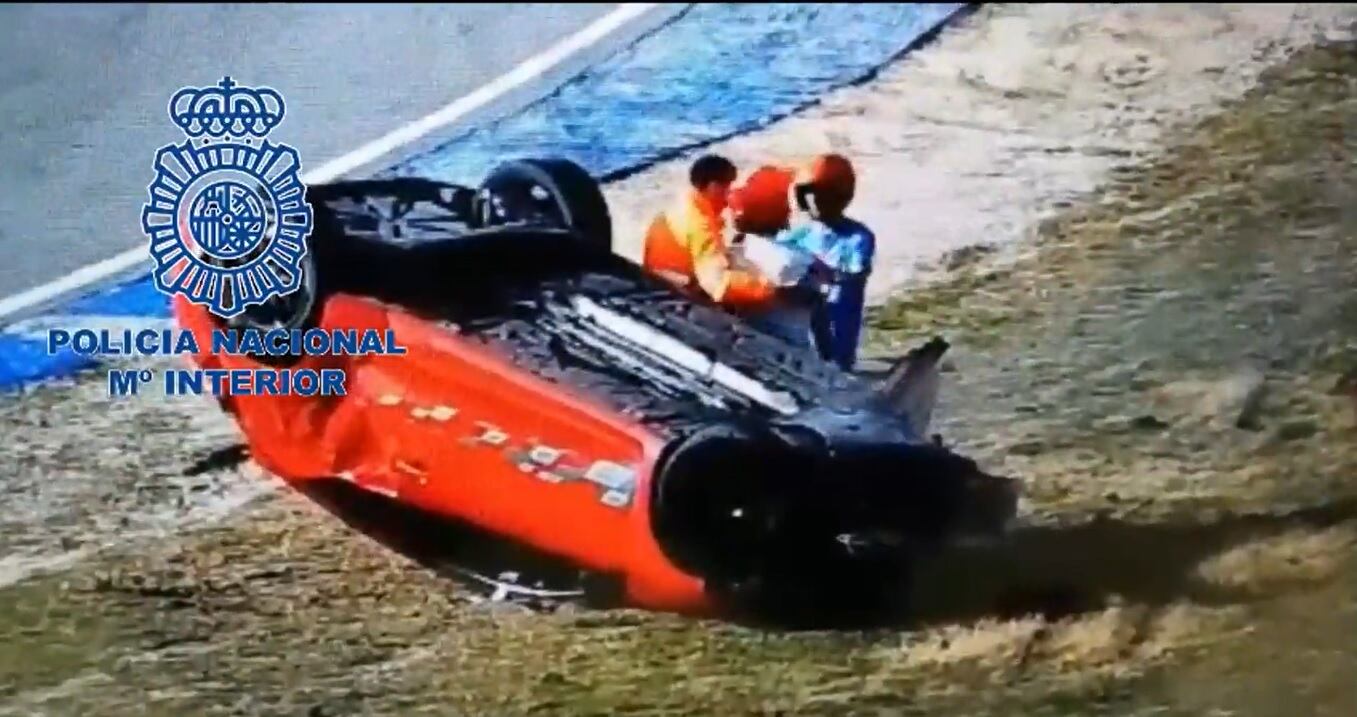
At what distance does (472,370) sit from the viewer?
1416mm

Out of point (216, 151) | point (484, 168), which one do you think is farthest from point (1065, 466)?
point (216, 151)

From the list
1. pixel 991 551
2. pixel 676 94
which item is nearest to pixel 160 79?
pixel 676 94

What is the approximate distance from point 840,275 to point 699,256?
4.8 inches

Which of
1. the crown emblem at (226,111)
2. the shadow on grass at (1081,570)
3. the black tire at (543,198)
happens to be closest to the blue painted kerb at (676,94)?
the black tire at (543,198)

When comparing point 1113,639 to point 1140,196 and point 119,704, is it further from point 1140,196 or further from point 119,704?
point 119,704

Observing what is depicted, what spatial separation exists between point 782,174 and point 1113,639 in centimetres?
48

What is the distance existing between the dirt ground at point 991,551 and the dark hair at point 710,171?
26 millimetres

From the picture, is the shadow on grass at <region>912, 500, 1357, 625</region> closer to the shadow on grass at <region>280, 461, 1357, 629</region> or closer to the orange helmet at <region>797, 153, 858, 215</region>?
the shadow on grass at <region>280, 461, 1357, 629</region>

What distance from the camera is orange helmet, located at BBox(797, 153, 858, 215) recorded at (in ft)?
4.90

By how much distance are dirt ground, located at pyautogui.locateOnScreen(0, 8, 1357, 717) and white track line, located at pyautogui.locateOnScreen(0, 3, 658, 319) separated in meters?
0.08

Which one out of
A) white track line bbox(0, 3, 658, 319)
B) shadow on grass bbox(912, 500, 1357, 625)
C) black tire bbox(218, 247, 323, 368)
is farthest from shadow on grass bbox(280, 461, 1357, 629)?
white track line bbox(0, 3, 658, 319)

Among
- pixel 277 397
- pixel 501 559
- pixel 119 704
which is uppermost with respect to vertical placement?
pixel 277 397

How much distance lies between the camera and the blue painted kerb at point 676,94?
144 centimetres

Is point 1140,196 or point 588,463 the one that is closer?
point 588,463
